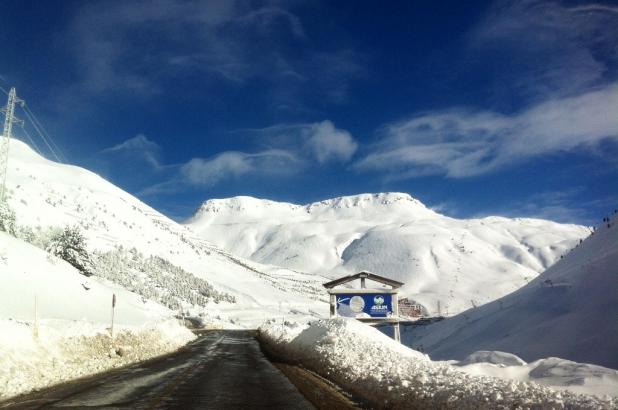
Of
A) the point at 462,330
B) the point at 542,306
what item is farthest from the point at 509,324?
the point at 462,330

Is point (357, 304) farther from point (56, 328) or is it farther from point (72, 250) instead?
point (72, 250)

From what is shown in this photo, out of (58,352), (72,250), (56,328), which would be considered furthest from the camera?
(72,250)

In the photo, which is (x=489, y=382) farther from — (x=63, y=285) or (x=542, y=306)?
(x=63, y=285)

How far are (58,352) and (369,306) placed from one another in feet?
60.3

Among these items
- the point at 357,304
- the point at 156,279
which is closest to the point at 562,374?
the point at 357,304

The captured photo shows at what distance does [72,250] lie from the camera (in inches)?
2606

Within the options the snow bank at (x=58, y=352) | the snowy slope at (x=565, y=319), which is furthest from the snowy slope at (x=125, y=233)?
the snowy slope at (x=565, y=319)

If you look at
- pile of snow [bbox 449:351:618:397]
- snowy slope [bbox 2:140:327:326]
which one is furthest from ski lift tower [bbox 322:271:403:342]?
snowy slope [bbox 2:140:327:326]

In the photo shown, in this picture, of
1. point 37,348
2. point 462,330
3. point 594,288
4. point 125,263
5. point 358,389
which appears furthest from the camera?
point 125,263

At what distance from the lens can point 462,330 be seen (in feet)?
146

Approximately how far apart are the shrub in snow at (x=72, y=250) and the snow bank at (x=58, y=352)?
39840 millimetres

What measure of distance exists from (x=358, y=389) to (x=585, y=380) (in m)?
7.98

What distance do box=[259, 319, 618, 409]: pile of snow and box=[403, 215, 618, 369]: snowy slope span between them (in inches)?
445

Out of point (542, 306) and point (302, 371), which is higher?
point (542, 306)
